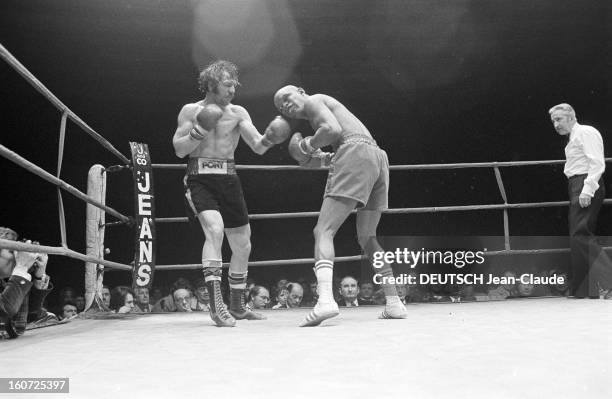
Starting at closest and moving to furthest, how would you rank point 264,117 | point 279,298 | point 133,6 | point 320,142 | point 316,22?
point 320,142
point 279,298
point 133,6
point 316,22
point 264,117

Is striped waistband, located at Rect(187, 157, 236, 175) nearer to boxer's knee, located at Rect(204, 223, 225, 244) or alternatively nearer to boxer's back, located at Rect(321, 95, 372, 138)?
boxer's knee, located at Rect(204, 223, 225, 244)

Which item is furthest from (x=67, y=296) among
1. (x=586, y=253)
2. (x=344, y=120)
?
(x=586, y=253)

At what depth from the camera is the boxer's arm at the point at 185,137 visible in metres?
2.44

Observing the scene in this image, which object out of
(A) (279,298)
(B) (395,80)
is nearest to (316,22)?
(B) (395,80)

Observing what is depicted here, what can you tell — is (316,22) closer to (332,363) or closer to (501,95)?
(501,95)

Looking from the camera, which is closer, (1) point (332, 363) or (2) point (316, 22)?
(1) point (332, 363)

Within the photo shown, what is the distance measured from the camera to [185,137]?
246cm

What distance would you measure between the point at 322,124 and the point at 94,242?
1.30m

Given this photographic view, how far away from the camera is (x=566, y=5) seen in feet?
20.3

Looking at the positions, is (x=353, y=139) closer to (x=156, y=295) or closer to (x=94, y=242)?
(x=94, y=242)

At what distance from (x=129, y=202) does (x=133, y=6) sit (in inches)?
76.4

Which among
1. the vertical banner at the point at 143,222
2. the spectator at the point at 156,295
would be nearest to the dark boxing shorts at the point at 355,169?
the vertical banner at the point at 143,222

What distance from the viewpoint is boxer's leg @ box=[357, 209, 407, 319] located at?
2.49 meters

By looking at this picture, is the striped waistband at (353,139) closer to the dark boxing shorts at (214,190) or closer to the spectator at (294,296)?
the dark boxing shorts at (214,190)
